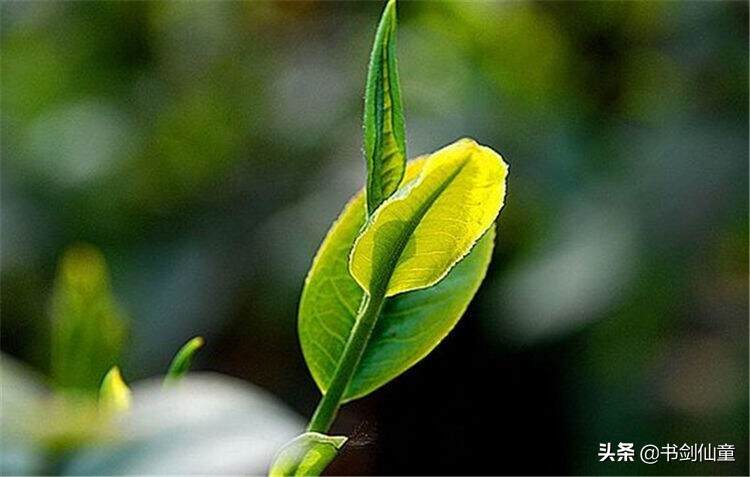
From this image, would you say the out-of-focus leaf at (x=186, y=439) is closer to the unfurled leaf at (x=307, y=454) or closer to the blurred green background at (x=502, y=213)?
the unfurled leaf at (x=307, y=454)

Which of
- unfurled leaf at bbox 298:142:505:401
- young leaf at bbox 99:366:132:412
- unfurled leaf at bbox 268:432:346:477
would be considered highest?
unfurled leaf at bbox 298:142:505:401

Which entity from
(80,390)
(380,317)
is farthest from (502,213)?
(380,317)

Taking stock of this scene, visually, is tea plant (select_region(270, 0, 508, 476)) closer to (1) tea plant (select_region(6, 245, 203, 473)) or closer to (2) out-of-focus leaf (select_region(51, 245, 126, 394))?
(1) tea plant (select_region(6, 245, 203, 473))

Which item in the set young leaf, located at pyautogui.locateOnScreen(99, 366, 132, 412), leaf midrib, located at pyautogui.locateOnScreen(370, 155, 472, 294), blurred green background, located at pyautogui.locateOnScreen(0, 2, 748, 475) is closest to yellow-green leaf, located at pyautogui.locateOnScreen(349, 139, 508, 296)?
leaf midrib, located at pyautogui.locateOnScreen(370, 155, 472, 294)

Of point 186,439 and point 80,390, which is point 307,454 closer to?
point 186,439

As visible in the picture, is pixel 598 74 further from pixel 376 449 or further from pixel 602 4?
pixel 376 449
